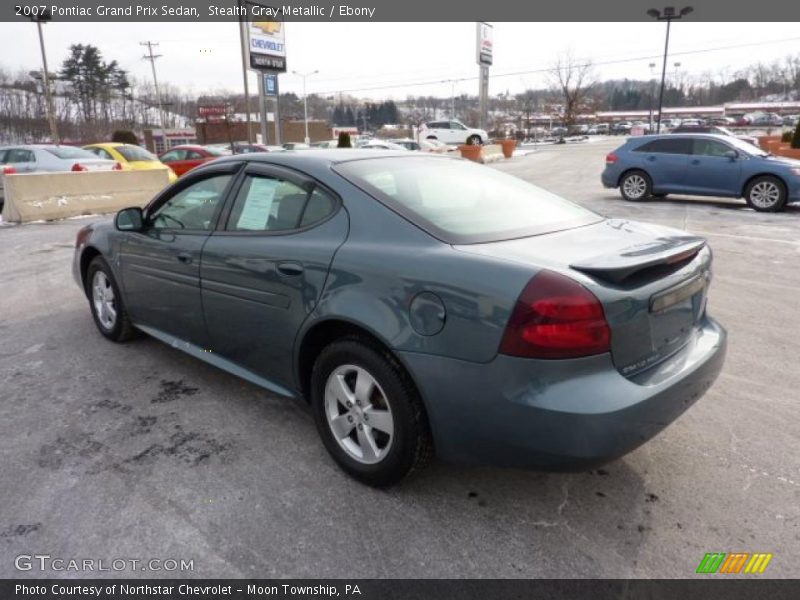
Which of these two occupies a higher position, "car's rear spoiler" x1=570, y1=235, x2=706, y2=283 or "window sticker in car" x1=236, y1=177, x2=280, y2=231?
"window sticker in car" x1=236, y1=177, x2=280, y2=231

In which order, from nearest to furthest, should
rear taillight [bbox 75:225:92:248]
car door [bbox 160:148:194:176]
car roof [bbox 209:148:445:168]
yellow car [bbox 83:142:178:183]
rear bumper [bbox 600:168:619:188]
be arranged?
car roof [bbox 209:148:445:168]
rear taillight [bbox 75:225:92:248]
rear bumper [bbox 600:168:619:188]
yellow car [bbox 83:142:178:183]
car door [bbox 160:148:194:176]

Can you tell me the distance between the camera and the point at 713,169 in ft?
39.4

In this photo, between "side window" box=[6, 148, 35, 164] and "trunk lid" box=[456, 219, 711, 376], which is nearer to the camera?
"trunk lid" box=[456, 219, 711, 376]

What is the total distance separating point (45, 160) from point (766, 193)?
50.3 feet

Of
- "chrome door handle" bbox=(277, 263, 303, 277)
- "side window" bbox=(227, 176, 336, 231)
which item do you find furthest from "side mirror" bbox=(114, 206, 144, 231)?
"chrome door handle" bbox=(277, 263, 303, 277)

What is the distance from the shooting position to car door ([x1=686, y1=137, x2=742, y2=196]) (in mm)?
11828

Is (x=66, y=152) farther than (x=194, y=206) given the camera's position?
Yes

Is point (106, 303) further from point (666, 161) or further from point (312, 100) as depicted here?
point (312, 100)

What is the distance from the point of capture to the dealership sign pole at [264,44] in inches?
1135

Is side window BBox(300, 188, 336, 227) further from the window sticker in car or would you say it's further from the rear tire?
the rear tire

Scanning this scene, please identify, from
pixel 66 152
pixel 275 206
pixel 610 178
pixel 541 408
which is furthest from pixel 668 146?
pixel 66 152

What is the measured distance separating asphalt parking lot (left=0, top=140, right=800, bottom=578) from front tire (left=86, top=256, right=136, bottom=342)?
0.41 metres
